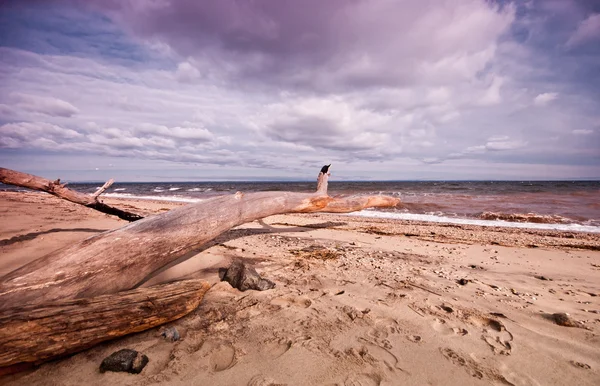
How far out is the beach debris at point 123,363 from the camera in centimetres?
194

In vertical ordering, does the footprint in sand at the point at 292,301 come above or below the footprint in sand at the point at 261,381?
below

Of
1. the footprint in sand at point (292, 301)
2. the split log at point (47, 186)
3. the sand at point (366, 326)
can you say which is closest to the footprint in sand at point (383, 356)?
the sand at point (366, 326)

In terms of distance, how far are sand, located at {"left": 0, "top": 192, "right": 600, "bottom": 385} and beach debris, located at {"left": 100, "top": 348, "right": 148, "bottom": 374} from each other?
0.05 m

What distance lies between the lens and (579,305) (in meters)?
3.32

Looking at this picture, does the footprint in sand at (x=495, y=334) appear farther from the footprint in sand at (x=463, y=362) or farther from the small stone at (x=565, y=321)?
the small stone at (x=565, y=321)

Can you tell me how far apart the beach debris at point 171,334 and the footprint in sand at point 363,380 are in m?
1.44

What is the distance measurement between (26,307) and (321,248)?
4.41m

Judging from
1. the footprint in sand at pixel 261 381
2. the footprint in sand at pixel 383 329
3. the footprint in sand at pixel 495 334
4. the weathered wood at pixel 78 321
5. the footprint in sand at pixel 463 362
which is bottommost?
the footprint in sand at pixel 495 334

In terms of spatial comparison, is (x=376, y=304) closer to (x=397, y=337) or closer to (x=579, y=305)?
(x=397, y=337)

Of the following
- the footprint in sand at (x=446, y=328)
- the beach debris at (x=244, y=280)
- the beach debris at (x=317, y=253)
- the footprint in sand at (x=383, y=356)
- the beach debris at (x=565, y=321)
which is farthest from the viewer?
the beach debris at (x=317, y=253)

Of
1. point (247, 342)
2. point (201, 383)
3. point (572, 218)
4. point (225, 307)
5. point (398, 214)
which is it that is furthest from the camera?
point (398, 214)

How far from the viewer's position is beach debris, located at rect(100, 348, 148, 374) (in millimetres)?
1943

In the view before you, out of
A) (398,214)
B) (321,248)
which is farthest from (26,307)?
(398,214)

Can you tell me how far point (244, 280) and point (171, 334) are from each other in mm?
1174
